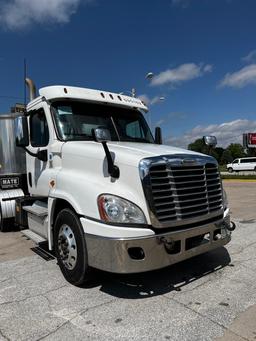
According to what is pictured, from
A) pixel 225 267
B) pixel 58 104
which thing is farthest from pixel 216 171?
pixel 58 104

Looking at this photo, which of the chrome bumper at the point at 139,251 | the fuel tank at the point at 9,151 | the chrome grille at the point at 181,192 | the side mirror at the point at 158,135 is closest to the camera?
the chrome bumper at the point at 139,251

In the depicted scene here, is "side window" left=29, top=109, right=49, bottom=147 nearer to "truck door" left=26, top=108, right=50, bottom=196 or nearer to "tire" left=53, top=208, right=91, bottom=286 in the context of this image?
"truck door" left=26, top=108, right=50, bottom=196

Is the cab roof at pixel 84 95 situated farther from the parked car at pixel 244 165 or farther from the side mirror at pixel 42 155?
the parked car at pixel 244 165

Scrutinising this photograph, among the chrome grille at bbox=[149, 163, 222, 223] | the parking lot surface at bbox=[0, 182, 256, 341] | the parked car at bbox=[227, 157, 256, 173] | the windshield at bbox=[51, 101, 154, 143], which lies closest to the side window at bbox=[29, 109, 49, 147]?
the windshield at bbox=[51, 101, 154, 143]

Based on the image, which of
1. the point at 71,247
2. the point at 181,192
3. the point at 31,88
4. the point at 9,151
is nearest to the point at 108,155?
the point at 181,192

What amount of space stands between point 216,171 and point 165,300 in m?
1.90

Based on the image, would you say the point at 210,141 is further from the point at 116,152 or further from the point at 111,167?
the point at 111,167

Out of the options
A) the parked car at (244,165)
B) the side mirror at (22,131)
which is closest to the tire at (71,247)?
the side mirror at (22,131)

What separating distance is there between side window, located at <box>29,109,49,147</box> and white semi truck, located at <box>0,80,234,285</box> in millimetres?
17

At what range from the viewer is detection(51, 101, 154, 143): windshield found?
5230mm

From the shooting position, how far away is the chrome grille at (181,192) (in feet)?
13.0

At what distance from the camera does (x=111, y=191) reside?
3992 millimetres

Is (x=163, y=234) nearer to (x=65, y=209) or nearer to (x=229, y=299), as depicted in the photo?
(x=229, y=299)

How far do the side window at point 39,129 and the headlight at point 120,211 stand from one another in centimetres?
205
